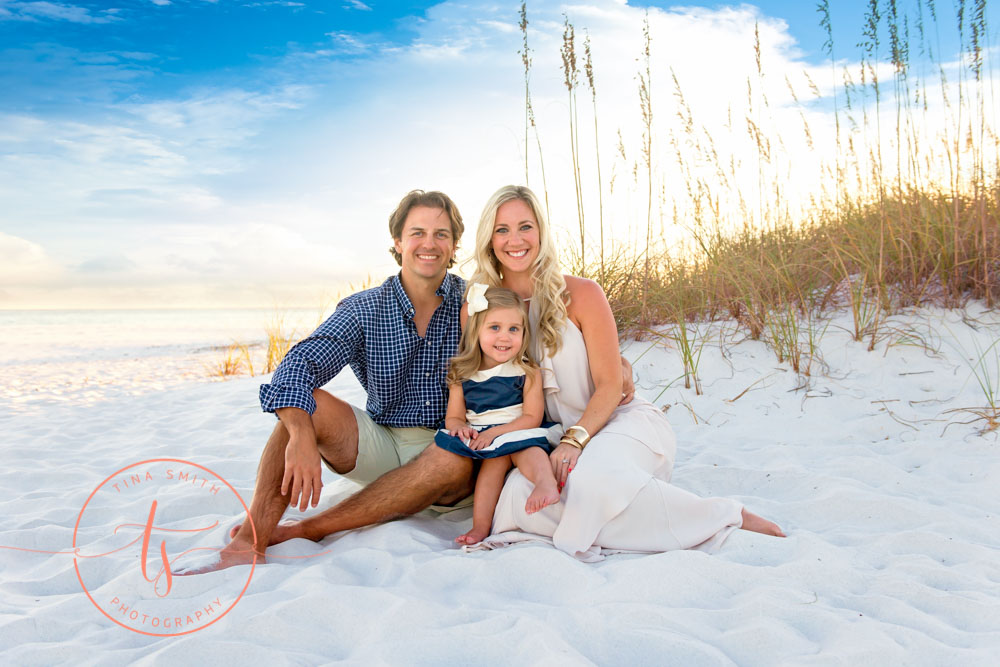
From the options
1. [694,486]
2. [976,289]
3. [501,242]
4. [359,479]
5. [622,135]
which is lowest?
[694,486]

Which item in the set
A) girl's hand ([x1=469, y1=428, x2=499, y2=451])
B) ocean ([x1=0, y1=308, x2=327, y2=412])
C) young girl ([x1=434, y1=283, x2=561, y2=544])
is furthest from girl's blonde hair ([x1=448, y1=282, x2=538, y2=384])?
ocean ([x1=0, y1=308, x2=327, y2=412])

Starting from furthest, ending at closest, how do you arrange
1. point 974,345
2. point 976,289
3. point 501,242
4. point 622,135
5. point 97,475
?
point 622,135
point 976,289
point 974,345
point 97,475
point 501,242

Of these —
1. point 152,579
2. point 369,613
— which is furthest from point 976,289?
point 152,579

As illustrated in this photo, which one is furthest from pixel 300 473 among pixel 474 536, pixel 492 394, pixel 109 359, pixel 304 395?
pixel 109 359

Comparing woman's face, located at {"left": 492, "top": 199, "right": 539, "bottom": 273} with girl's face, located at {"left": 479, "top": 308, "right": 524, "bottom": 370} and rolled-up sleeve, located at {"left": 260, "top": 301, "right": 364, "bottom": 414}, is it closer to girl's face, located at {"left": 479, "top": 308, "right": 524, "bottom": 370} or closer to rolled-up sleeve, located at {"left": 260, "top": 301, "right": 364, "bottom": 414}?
girl's face, located at {"left": 479, "top": 308, "right": 524, "bottom": 370}

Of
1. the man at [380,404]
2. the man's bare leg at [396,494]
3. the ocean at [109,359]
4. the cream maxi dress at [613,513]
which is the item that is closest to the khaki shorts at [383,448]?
the man at [380,404]

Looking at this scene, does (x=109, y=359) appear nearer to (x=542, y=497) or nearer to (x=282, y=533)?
(x=282, y=533)

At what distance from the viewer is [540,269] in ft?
9.04

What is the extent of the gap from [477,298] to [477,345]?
0.19 meters

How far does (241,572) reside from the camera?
82.0 inches

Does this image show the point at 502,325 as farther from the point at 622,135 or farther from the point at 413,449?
the point at 622,135

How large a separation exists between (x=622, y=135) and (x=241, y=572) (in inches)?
163

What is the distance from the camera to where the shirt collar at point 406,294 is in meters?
2.78

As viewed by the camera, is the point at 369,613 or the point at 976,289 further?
the point at 976,289
